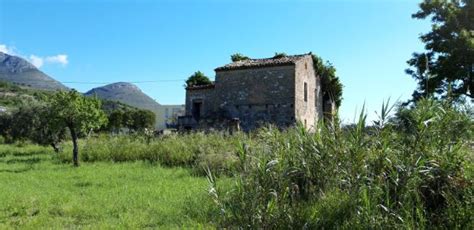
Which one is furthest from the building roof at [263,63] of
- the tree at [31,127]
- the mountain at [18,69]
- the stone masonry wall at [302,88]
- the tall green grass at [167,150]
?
the mountain at [18,69]

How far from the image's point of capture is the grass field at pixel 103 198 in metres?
5.33

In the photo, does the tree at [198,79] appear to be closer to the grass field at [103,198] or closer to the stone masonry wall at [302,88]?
the stone masonry wall at [302,88]

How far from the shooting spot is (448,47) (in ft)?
65.0

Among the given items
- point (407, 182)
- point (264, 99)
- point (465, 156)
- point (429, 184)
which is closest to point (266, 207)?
point (407, 182)

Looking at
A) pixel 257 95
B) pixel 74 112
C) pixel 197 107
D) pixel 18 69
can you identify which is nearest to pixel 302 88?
pixel 257 95

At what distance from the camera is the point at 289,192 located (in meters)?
3.76

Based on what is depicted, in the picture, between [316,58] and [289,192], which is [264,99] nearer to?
[316,58]

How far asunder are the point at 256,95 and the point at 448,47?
9.85m

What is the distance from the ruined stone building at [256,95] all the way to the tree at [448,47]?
565cm

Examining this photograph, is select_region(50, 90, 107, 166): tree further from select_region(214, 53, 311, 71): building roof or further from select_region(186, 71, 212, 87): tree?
select_region(186, 71, 212, 87): tree

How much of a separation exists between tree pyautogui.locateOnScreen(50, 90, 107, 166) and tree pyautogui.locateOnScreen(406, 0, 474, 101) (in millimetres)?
14117

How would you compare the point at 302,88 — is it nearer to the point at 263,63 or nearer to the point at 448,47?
the point at 263,63

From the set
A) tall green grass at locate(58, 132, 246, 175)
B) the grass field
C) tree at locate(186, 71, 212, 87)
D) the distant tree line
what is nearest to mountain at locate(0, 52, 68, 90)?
tree at locate(186, 71, 212, 87)

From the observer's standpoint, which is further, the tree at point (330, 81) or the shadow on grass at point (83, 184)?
the tree at point (330, 81)
